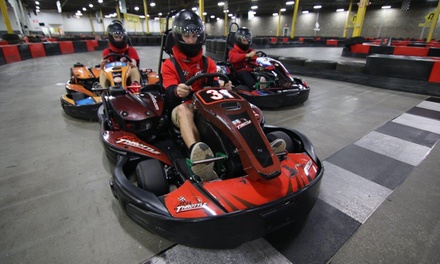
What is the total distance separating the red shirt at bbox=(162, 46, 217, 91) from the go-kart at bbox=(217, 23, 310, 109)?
4.35 ft

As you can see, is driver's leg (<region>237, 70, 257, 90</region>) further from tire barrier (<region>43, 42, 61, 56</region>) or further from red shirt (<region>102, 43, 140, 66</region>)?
tire barrier (<region>43, 42, 61, 56</region>)

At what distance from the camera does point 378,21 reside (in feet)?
59.7

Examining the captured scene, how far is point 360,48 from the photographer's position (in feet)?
29.6

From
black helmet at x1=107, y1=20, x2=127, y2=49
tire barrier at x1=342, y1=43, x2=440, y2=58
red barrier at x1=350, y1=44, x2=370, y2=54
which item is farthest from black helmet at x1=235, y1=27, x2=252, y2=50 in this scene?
red barrier at x1=350, y1=44, x2=370, y2=54

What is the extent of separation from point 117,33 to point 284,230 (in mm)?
3409

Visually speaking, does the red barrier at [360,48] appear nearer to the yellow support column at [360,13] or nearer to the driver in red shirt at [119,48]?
the yellow support column at [360,13]

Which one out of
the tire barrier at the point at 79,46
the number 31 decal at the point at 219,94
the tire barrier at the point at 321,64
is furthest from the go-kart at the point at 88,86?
the tire barrier at the point at 79,46

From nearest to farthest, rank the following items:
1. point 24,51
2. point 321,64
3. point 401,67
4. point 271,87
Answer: point 271,87 < point 401,67 < point 321,64 < point 24,51

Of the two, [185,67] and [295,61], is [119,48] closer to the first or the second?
[185,67]

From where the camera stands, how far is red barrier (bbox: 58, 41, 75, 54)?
35.6 ft

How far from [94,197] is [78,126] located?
1.52 meters

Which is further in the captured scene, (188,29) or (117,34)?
(117,34)

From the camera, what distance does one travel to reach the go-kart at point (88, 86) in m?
2.77

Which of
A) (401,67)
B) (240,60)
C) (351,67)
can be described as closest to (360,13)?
(351,67)
